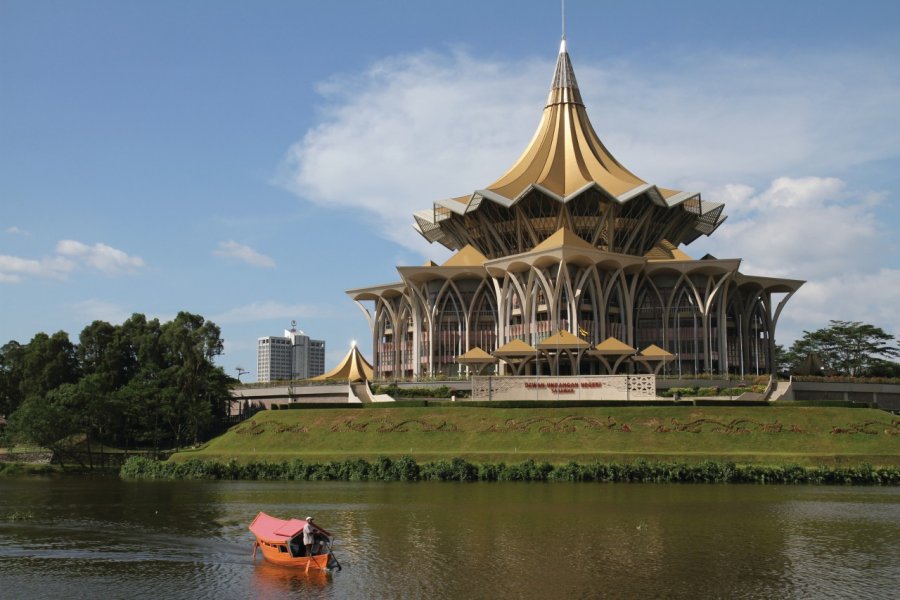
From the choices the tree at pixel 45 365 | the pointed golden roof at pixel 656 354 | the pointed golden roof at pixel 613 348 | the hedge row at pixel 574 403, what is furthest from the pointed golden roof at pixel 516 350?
the tree at pixel 45 365

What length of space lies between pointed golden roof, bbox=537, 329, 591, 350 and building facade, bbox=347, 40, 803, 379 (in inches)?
74.5

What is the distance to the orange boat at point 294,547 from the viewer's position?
82.5 feet

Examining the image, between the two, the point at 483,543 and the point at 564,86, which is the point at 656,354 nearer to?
the point at 564,86

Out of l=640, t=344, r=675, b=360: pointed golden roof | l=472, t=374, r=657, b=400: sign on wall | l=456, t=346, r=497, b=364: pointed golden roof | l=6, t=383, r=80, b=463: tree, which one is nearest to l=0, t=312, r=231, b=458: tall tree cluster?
Answer: l=6, t=383, r=80, b=463: tree

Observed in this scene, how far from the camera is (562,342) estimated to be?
229 feet

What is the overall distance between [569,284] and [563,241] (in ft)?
12.4

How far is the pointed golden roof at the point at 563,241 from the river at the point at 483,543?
37.9 meters

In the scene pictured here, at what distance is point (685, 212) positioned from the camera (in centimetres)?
9162

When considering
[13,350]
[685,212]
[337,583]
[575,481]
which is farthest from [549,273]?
[337,583]

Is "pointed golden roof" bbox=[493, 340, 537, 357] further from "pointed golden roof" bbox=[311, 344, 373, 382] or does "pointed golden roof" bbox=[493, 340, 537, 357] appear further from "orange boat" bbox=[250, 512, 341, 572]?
"orange boat" bbox=[250, 512, 341, 572]

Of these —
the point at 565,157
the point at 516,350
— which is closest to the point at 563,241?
the point at 516,350

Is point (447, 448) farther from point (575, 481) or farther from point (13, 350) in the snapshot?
point (13, 350)

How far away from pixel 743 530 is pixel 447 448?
2440cm

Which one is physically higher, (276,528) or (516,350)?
(516,350)
